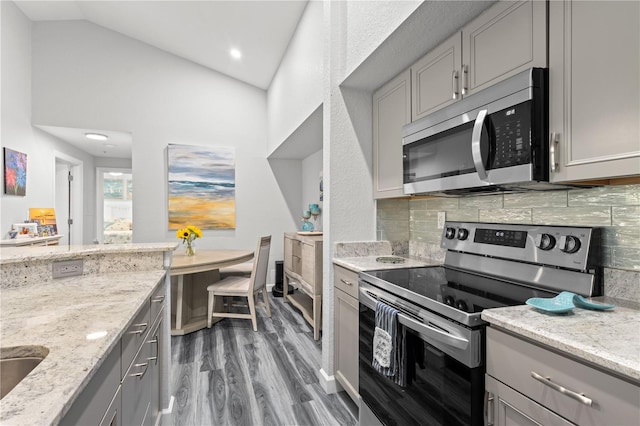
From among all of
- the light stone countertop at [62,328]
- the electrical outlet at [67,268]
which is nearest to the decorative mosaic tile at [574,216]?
the light stone countertop at [62,328]

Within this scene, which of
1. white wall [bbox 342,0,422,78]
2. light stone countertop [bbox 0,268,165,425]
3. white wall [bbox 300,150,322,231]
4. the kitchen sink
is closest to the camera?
light stone countertop [bbox 0,268,165,425]

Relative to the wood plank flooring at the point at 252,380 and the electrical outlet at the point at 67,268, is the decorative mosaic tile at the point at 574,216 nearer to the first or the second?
the wood plank flooring at the point at 252,380

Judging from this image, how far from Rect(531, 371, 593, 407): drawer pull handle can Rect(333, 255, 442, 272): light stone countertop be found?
991mm

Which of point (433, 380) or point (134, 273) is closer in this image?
point (433, 380)

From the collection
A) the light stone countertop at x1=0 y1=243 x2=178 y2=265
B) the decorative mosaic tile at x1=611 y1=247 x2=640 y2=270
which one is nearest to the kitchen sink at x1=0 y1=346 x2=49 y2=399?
the light stone countertop at x1=0 y1=243 x2=178 y2=265

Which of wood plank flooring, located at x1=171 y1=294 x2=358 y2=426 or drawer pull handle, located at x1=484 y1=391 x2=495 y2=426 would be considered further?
wood plank flooring, located at x1=171 y1=294 x2=358 y2=426

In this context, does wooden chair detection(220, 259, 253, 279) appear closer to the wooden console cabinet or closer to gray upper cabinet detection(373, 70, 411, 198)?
the wooden console cabinet

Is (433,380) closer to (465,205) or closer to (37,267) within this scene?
(465,205)

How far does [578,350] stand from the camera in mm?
753

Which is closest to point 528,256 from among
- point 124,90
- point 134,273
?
point 134,273

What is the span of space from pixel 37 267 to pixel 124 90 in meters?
3.66

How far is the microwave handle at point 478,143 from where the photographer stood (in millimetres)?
1325

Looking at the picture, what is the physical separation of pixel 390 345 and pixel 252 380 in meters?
1.30

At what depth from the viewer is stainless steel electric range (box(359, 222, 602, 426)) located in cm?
108
